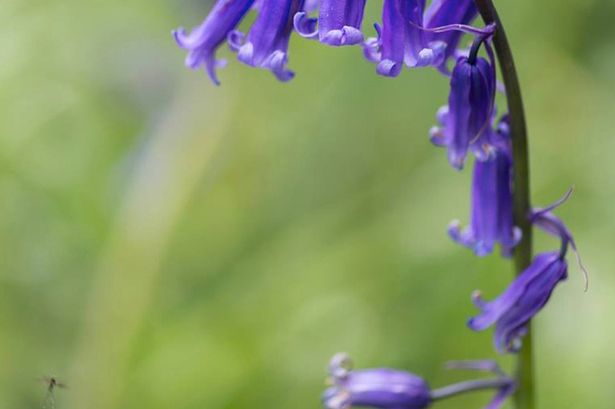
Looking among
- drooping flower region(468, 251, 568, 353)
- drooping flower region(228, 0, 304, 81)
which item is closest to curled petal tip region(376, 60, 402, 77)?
drooping flower region(228, 0, 304, 81)

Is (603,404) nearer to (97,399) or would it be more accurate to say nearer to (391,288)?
(391,288)

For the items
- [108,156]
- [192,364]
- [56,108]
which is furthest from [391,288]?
[56,108]

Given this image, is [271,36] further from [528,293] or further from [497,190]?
[528,293]

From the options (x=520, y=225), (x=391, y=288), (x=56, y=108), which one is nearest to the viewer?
(x=520, y=225)

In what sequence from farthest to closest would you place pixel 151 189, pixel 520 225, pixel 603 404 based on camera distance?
pixel 151 189 < pixel 603 404 < pixel 520 225

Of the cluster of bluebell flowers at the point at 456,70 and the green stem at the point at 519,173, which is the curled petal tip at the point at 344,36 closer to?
the cluster of bluebell flowers at the point at 456,70

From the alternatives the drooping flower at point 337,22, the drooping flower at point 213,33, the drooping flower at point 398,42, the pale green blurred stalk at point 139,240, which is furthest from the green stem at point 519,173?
the pale green blurred stalk at point 139,240

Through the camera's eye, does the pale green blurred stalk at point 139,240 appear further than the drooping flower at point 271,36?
Yes
